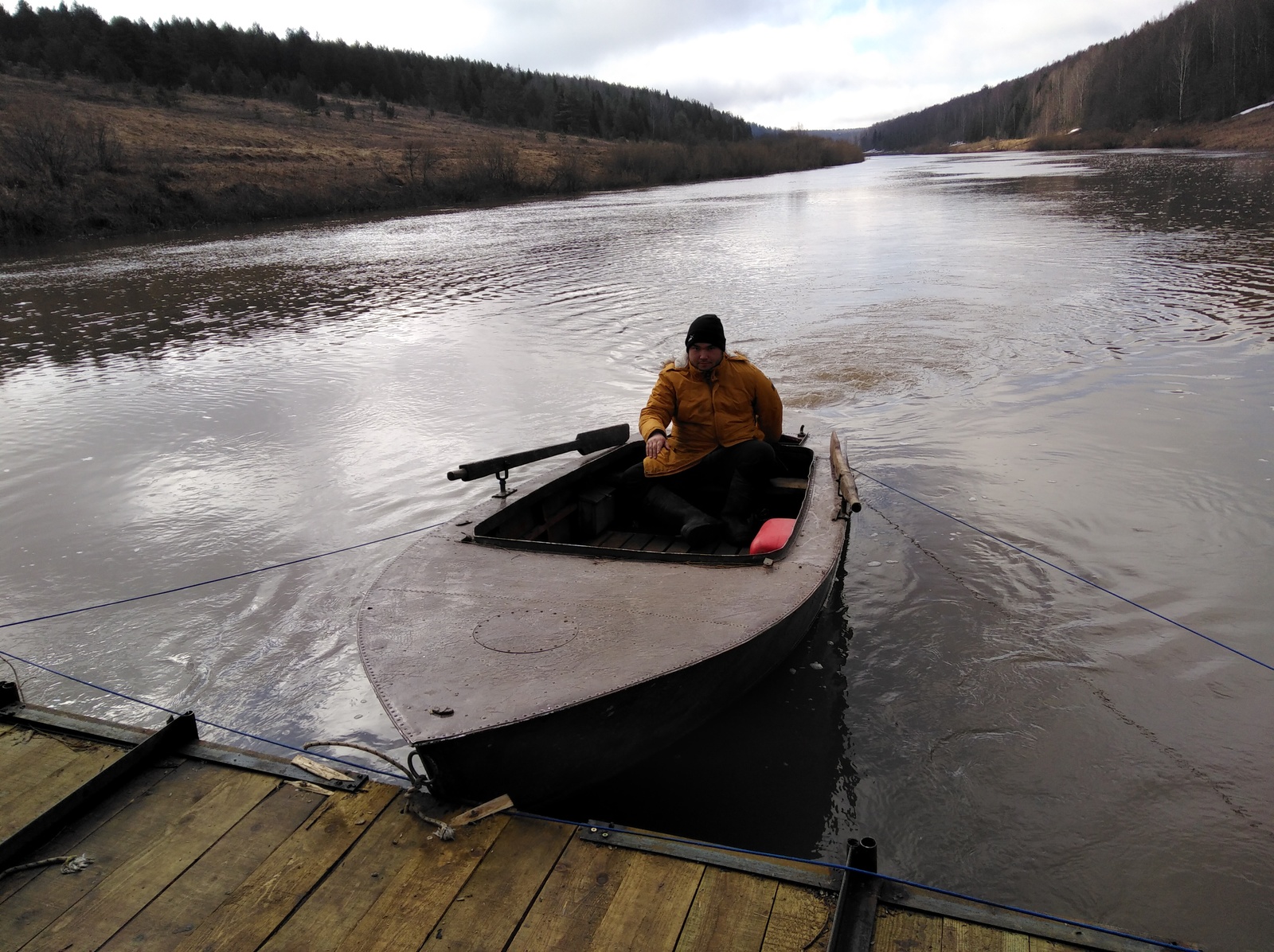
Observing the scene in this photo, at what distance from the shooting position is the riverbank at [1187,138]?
54094 millimetres

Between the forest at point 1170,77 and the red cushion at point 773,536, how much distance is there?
7684 cm

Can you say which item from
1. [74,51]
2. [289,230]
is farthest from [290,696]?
[74,51]

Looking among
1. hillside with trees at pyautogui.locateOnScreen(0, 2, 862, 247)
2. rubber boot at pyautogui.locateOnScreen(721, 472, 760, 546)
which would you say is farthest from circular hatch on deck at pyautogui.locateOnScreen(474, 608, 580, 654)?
hillside with trees at pyautogui.locateOnScreen(0, 2, 862, 247)

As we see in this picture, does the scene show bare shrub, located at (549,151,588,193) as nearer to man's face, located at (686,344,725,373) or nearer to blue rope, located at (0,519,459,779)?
blue rope, located at (0,519,459,779)

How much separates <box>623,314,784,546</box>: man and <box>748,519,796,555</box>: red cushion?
36 cm

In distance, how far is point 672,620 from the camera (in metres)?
3.22

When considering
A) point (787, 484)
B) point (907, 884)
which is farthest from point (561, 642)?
point (787, 484)

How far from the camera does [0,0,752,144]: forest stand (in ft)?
198

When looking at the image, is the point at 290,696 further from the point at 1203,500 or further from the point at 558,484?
the point at 1203,500

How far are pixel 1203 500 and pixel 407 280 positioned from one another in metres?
16.6

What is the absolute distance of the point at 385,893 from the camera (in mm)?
2500

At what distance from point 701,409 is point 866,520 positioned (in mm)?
1911

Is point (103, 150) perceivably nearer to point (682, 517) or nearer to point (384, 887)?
point (682, 517)

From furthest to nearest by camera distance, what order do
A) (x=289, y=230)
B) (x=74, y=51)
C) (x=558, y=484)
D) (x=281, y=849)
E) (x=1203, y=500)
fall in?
(x=74, y=51)
(x=289, y=230)
(x=1203, y=500)
(x=558, y=484)
(x=281, y=849)
